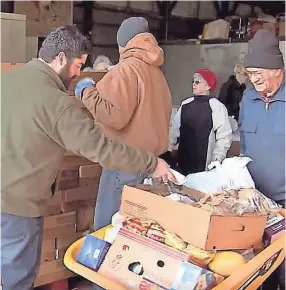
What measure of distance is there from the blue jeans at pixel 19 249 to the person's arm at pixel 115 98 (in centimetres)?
50

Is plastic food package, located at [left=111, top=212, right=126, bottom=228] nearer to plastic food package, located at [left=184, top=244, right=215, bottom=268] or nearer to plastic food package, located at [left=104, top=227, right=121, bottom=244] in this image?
plastic food package, located at [left=104, top=227, right=121, bottom=244]

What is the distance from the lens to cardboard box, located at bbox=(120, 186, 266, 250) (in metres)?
1.69

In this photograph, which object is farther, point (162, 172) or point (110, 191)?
point (110, 191)

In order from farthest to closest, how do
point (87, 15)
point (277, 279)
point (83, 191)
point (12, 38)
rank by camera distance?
1. point (87, 15)
2. point (12, 38)
3. point (83, 191)
4. point (277, 279)

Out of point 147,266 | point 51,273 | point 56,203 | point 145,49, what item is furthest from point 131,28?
point 51,273

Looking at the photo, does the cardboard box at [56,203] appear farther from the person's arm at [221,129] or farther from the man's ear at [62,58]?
the person's arm at [221,129]

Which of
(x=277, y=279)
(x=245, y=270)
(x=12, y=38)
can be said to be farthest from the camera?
(x=12, y=38)

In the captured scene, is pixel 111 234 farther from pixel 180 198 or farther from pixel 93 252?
pixel 180 198

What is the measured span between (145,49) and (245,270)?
105 cm

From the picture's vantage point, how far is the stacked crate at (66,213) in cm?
260

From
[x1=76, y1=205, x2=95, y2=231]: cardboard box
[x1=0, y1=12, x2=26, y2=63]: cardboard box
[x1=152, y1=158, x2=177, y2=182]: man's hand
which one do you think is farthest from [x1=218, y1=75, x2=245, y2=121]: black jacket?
[x1=152, y1=158, x2=177, y2=182]: man's hand

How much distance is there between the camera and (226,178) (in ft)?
6.84

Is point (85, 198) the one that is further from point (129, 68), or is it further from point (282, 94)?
point (282, 94)

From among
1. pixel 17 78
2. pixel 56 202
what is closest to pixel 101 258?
pixel 17 78
